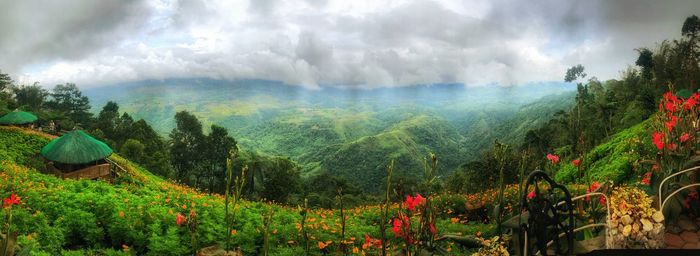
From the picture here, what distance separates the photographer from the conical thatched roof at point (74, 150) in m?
15.9

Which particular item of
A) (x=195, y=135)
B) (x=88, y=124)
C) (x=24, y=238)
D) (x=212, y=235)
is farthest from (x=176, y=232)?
(x=88, y=124)

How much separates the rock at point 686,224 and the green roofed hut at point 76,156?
17.1 m

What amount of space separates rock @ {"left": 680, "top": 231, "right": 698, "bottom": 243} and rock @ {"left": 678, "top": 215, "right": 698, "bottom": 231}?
0.14 feet

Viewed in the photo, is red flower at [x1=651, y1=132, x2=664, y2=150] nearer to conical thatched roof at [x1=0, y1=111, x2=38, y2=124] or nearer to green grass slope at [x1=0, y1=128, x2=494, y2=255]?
green grass slope at [x1=0, y1=128, x2=494, y2=255]

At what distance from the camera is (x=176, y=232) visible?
5020 millimetres

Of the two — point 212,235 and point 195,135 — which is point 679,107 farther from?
point 195,135

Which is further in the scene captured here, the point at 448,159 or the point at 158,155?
the point at 448,159

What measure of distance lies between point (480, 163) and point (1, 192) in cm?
1609

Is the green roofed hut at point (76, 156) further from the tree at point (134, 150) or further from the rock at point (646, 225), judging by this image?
the rock at point (646, 225)

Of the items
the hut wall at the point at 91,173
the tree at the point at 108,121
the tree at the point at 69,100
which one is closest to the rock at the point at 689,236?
the hut wall at the point at 91,173

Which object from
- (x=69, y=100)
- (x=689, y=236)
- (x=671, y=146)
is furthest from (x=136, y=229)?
(x=69, y=100)

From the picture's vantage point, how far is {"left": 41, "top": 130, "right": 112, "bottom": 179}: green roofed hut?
52.1ft

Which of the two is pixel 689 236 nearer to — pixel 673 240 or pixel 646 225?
pixel 673 240

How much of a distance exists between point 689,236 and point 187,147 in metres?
42.4
